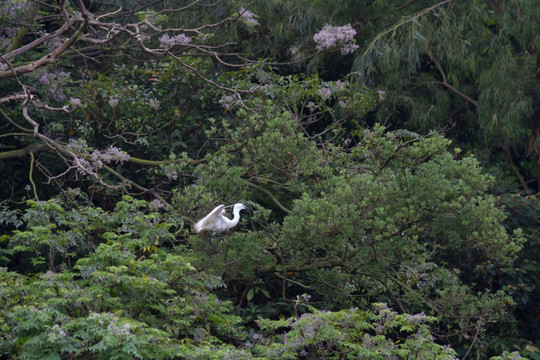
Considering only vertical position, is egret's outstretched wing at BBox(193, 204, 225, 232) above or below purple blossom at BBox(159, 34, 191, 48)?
below

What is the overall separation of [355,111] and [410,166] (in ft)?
4.92

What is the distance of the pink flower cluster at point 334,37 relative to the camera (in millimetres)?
8648

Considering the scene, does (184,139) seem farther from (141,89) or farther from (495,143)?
(495,143)

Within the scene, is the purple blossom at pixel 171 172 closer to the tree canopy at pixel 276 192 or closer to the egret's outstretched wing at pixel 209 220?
the tree canopy at pixel 276 192

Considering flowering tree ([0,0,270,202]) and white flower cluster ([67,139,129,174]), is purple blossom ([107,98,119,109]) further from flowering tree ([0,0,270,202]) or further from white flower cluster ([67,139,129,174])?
white flower cluster ([67,139,129,174])

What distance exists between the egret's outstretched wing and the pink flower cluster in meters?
3.51

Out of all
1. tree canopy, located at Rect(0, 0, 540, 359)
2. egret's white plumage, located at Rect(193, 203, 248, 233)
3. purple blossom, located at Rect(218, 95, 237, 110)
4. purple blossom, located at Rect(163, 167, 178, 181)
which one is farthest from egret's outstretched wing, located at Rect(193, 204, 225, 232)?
purple blossom, located at Rect(218, 95, 237, 110)

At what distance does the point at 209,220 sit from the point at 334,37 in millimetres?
3729

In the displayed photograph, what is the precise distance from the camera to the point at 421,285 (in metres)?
6.80

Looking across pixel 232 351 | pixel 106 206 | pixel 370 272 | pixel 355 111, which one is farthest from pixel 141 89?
pixel 232 351

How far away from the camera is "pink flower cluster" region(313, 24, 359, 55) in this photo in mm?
8648

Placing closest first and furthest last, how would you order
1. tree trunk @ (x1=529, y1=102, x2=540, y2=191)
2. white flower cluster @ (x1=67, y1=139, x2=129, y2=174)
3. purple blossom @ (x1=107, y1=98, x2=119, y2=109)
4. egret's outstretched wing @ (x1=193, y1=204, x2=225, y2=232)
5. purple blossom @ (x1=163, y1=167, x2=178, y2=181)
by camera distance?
egret's outstretched wing @ (x1=193, y1=204, x2=225, y2=232) → white flower cluster @ (x1=67, y1=139, x2=129, y2=174) → purple blossom @ (x1=163, y1=167, x2=178, y2=181) → purple blossom @ (x1=107, y1=98, x2=119, y2=109) → tree trunk @ (x1=529, y1=102, x2=540, y2=191)

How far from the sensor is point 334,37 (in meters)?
8.69

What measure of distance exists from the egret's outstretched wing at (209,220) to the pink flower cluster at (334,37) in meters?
3.51
